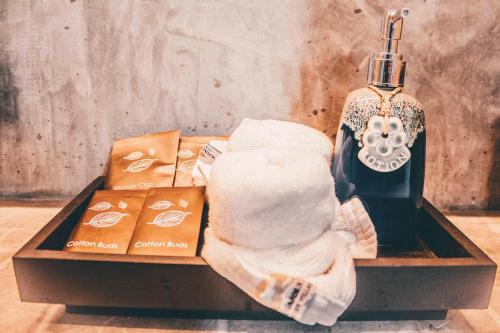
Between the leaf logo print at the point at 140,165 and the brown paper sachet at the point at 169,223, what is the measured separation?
7 cm

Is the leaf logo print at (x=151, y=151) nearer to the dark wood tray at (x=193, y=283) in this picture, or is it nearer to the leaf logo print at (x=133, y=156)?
the leaf logo print at (x=133, y=156)

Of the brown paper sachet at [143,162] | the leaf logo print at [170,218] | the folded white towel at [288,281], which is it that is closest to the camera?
the folded white towel at [288,281]

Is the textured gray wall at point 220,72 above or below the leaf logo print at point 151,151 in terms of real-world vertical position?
above

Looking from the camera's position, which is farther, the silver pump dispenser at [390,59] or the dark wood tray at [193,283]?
the silver pump dispenser at [390,59]

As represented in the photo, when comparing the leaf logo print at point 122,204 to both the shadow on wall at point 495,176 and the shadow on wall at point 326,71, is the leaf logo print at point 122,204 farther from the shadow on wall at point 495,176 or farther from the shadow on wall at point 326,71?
the shadow on wall at point 495,176

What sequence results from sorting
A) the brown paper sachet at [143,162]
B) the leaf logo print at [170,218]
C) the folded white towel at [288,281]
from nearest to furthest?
1. the folded white towel at [288,281]
2. the leaf logo print at [170,218]
3. the brown paper sachet at [143,162]

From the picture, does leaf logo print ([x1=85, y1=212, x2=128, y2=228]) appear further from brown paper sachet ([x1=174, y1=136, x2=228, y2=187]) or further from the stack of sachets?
brown paper sachet ([x1=174, y1=136, x2=228, y2=187])

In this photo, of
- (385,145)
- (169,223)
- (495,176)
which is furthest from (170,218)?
(495,176)

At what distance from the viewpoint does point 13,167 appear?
0.73 meters

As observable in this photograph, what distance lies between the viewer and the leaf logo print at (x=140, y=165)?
62 cm

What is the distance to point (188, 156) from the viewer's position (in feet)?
2.08

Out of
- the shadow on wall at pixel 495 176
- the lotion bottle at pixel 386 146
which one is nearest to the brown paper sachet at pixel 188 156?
the lotion bottle at pixel 386 146

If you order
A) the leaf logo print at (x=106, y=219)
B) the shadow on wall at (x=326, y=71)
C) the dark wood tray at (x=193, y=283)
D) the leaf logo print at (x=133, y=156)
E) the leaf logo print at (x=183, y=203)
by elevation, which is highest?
the shadow on wall at (x=326, y=71)

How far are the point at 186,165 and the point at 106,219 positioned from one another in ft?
0.48
